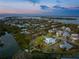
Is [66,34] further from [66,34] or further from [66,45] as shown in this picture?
[66,45]

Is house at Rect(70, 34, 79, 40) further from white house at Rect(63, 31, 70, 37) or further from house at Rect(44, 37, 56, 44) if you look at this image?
house at Rect(44, 37, 56, 44)

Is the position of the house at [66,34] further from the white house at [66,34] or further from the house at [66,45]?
the house at [66,45]

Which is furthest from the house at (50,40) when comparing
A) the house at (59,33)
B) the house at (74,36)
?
the house at (74,36)

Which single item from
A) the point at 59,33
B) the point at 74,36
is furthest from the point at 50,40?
the point at 74,36

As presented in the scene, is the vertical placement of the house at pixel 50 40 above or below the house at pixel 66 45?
above

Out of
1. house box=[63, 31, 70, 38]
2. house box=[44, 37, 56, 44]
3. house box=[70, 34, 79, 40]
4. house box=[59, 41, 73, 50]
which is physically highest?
house box=[63, 31, 70, 38]

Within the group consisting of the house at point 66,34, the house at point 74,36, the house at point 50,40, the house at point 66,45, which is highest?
the house at point 66,34

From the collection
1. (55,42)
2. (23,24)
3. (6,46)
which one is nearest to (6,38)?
(6,46)

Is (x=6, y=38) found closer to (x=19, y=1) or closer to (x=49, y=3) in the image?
(x=19, y=1)

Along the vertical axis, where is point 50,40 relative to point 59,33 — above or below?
below

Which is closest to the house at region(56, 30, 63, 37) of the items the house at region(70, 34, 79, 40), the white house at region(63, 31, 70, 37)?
the white house at region(63, 31, 70, 37)

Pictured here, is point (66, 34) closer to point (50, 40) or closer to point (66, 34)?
point (66, 34)
